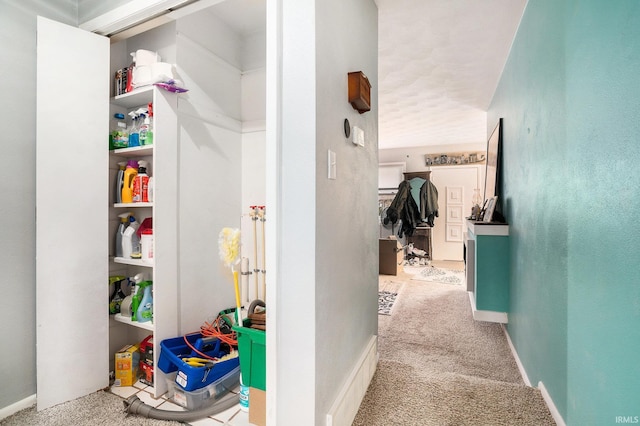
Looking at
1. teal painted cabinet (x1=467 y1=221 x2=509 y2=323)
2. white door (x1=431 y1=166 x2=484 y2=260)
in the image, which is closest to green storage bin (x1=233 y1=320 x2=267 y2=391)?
teal painted cabinet (x1=467 y1=221 x2=509 y2=323)

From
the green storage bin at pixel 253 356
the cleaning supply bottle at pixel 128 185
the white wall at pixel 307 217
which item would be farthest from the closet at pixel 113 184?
the white wall at pixel 307 217

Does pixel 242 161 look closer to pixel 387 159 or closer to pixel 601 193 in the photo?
pixel 601 193

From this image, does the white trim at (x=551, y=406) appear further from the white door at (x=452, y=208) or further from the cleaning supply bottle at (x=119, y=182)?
the white door at (x=452, y=208)

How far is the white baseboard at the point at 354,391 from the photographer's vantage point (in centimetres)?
127

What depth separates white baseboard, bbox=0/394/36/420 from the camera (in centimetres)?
162

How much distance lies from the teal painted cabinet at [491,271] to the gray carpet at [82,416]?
237 cm

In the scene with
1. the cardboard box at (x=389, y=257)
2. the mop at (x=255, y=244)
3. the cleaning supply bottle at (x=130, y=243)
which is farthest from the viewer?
the cardboard box at (x=389, y=257)

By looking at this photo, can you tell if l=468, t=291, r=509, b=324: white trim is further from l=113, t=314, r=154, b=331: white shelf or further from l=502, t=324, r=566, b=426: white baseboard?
l=113, t=314, r=154, b=331: white shelf

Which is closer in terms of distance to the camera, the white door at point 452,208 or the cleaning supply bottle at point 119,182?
the cleaning supply bottle at point 119,182

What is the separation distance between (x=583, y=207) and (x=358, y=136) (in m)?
1.00

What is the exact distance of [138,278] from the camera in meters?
2.01

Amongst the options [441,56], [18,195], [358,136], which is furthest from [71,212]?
[441,56]

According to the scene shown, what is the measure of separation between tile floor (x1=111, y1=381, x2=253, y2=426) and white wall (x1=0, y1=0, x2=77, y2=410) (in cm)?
50

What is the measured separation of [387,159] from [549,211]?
5561 mm
